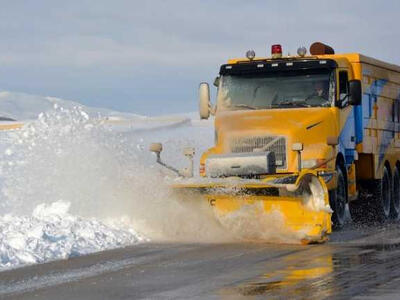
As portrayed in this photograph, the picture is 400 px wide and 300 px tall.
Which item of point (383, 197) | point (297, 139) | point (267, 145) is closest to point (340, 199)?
point (297, 139)

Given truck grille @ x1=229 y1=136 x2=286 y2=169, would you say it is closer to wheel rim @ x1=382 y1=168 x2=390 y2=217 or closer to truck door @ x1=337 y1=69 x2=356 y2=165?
truck door @ x1=337 y1=69 x2=356 y2=165

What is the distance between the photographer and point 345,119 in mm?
15250

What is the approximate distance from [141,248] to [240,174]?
85.2 inches

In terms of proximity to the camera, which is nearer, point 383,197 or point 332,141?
point 332,141

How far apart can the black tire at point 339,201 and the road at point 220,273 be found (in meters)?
2.31

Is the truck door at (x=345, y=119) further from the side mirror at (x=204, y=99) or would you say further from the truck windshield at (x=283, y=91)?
the side mirror at (x=204, y=99)

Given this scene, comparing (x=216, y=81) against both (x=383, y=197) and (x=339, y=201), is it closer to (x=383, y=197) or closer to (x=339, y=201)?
(x=339, y=201)

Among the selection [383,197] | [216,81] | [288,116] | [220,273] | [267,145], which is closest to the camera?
[220,273]

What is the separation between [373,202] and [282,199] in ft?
16.6

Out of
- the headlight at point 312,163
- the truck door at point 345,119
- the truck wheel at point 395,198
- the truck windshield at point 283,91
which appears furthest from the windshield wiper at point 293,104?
the truck wheel at point 395,198

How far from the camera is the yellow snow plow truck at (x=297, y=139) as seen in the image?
1292cm

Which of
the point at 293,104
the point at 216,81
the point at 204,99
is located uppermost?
the point at 216,81

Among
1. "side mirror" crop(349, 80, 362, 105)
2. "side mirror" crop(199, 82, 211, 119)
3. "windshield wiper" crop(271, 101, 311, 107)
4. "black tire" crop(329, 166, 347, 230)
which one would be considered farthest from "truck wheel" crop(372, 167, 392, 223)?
"side mirror" crop(199, 82, 211, 119)

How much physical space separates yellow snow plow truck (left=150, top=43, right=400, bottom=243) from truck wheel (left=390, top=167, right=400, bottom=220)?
105 cm
